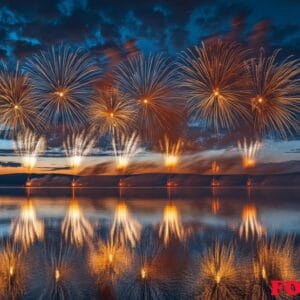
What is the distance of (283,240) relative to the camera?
792 inches

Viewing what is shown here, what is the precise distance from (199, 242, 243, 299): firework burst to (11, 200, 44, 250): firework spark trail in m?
8.29

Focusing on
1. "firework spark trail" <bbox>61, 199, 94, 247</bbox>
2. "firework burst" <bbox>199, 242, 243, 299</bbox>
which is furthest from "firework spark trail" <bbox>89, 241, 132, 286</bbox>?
A: "firework burst" <bbox>199, 242, 243, 299</bbox>

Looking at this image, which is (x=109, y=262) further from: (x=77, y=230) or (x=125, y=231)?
(x=77, y=230)

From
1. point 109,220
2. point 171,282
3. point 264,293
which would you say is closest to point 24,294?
point 171,282

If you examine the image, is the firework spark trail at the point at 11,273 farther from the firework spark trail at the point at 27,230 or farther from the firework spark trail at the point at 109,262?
the firework spark trail at the point at 109,262

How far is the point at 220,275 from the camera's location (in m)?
13.6

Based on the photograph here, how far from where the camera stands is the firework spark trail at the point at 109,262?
44.4 feet

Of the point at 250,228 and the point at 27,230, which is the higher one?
the point at 27,230

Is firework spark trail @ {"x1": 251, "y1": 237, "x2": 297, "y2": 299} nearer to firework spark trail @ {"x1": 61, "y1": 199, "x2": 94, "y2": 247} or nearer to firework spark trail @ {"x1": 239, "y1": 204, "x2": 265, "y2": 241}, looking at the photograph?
firework spark trail @ {"x1": 239, "y1": 204, "x2": 265, "y2": 241}

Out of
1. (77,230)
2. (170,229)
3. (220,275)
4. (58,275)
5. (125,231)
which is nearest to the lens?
(220,275)

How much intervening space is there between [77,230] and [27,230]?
111 inches

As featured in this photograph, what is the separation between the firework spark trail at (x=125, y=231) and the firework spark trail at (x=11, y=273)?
4.93 meters

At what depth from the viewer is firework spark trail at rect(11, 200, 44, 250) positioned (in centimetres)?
2068

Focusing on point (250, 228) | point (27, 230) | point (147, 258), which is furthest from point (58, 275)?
point (250, 228)
